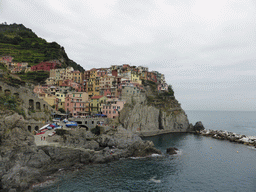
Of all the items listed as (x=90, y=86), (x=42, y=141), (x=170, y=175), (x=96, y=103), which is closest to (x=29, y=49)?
(x=90, y=86)

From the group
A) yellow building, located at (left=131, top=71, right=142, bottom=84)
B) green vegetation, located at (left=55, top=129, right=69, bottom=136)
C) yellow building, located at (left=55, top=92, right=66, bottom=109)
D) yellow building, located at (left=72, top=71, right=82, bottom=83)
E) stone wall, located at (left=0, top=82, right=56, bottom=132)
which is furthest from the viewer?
yellow building, located at (left=72, top=71, right=82, bottom=83)

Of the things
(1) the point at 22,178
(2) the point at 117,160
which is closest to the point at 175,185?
(2) the point at 117,160

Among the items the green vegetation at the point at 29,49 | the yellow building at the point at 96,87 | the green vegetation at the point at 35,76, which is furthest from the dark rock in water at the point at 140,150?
the green vegetation at the point at 29,49

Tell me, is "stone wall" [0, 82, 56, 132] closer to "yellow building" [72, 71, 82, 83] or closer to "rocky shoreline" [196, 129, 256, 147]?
"yellow building" [72, 71, 82, 83]

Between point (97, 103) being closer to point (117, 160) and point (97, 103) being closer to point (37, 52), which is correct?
point (117, 160)

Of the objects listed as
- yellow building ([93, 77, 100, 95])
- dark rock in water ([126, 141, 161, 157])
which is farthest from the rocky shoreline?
yellow building ([93, 77, 100, 95])

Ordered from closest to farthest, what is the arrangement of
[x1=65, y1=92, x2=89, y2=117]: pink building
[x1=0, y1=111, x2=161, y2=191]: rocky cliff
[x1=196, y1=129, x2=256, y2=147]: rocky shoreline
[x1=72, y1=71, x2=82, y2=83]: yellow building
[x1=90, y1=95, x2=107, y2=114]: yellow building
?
[x1=0, y1=111, x2=161, y2=191]: rocky cliff → [x1=196, y1=129, x2=256, y2=147]: rocky shoreline → [x1=65, y1=92, x2=89, y2=117]: pink building → [x1=90, y1=95, x2=107, y2=114]: yellow building → [x1=72, y1=71, x2=82, y2=83]: yellow building

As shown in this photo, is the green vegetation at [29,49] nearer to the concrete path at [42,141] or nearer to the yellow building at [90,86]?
the yellow building at [90,86]
